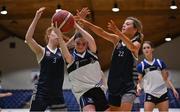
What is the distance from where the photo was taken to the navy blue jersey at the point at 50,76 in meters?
4.84

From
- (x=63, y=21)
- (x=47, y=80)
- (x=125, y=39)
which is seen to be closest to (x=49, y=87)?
(x=47, y=80)

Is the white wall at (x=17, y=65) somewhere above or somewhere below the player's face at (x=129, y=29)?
below

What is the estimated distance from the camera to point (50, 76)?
4.85m

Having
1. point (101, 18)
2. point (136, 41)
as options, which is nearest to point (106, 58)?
point (101, 18)

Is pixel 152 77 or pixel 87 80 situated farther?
pixel 152 77

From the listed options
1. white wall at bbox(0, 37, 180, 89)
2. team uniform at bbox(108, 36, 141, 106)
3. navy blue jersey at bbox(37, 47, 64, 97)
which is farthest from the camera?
white wall at bbox(0, 37, 180, 89)

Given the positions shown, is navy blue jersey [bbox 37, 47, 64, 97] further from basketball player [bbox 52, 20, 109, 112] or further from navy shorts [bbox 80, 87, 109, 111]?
navy shorts [bbox 80, 87, 109, 111]

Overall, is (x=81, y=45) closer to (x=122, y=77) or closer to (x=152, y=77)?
(x=122, y=77)

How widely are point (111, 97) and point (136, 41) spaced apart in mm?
779

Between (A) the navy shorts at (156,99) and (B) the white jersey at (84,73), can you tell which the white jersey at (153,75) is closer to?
(A) the navy shorts at (156,99)

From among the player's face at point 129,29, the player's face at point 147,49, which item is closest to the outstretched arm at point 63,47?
the player's face at point 129,29

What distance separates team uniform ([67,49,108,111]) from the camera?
4355 mm

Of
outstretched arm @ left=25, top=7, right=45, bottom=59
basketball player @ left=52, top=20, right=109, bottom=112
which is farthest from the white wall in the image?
basketball player @ left=52, top=20, right=109, bottom=112

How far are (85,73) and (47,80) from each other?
65cm
